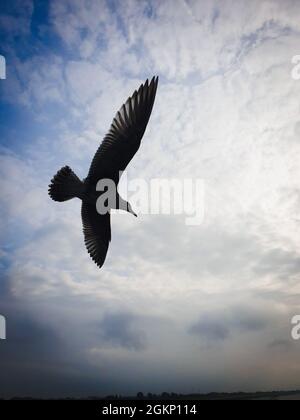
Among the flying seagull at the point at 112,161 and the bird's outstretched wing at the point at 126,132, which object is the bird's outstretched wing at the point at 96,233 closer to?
the flying seagull at the point at 112,161

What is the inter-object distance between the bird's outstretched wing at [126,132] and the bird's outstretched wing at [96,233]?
2.52 meters

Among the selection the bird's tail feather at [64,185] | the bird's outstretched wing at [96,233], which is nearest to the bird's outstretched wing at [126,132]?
the bird's tail feather at [64,185]

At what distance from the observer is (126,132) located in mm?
9406

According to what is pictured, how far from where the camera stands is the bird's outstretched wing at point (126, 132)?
9.10 meters

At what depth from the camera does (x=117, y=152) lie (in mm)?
9664

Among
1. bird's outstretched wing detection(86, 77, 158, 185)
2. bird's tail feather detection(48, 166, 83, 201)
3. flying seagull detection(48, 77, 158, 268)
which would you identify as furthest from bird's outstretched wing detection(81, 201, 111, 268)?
bird's outstretched wing detection(86, 77, 158, 185)

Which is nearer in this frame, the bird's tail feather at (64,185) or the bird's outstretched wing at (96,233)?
the bird's tail feather at (64,185)

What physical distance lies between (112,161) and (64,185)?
69.2 inches

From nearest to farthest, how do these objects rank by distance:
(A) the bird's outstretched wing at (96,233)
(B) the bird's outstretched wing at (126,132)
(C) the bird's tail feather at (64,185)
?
1. (B) the bird's outstretched wing at (126,132)
2. (C) the bird's tail feather at (64,185)
3. (A) the bird's outstretched wing at (96,233)
